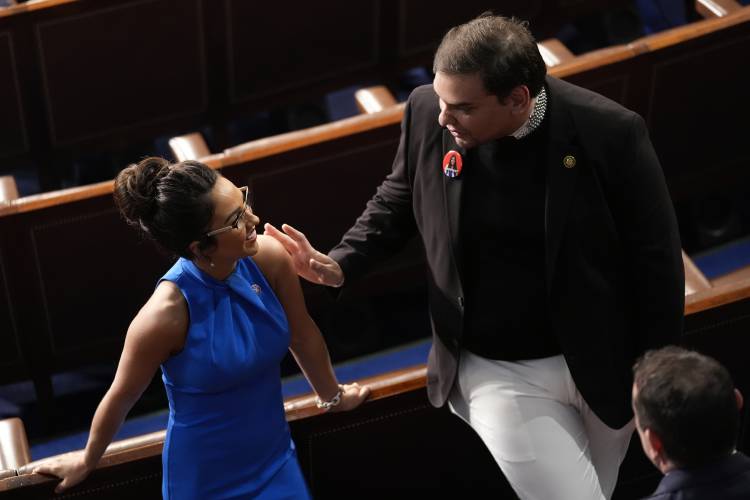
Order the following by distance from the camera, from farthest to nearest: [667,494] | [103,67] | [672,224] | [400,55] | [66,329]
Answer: [400,55]
[103,67]
[66,329]
[672,224]
[667,494]

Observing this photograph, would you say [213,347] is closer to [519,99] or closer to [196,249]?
[196,249]

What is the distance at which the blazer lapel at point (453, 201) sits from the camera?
1.11 meters

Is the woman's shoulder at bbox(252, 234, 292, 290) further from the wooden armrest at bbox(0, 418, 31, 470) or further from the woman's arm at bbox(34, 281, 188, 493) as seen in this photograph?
the wooden armrest at bbox(0, 418, 31, 470)

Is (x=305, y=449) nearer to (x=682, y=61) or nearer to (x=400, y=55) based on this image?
(x=682, y=61)

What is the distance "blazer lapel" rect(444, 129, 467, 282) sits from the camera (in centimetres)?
111

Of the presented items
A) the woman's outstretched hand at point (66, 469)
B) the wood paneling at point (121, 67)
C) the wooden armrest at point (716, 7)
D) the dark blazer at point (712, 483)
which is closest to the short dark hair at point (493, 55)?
the dark blazer at point (712, 483)

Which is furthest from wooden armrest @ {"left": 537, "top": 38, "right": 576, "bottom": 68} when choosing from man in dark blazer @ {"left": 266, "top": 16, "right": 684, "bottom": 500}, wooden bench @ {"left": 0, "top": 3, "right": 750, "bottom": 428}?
man in dark blazer @ {"left": 266, "top": 16, "right": 684, "bottom": 500}

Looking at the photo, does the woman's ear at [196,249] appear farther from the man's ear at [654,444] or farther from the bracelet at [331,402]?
the man's ear at [654,444]

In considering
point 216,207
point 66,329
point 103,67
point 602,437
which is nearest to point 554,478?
point 602,437

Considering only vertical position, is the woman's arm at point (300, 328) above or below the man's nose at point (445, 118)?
below

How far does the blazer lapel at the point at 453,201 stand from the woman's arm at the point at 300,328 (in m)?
0.16

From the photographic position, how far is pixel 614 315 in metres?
1.11

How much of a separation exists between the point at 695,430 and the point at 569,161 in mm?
295

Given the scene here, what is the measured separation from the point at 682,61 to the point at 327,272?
0.79 meters
